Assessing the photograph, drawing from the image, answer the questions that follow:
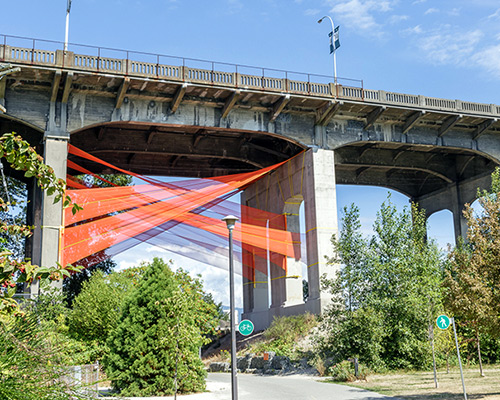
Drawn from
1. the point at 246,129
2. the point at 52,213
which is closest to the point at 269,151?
the point at 246,129

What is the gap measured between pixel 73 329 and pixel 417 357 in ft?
48.2

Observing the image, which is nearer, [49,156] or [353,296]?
[353,296]

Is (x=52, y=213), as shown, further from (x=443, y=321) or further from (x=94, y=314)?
(x=443, y=321)

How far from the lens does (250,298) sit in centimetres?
4128

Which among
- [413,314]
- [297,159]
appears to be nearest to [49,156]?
[297,159]

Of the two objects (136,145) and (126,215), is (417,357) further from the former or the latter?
(136,145)

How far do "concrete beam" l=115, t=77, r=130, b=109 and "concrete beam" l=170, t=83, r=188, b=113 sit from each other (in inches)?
101

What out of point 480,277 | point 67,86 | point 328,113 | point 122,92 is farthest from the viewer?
point 328,113

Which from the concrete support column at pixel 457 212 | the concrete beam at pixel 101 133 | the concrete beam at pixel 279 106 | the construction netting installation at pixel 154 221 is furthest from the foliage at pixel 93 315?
the concrete support column at pixel 457 212

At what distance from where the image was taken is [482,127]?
119 feet

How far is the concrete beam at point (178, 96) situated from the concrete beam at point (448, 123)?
54.8ft

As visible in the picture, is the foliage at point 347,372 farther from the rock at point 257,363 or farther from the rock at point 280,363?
the rock at point 257,363

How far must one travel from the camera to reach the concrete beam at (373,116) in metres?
32.9

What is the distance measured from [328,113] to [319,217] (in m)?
6.10
